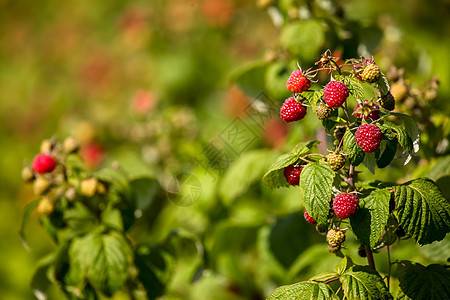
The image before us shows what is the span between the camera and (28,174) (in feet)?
5.10

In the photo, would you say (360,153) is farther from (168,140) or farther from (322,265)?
(168,140)

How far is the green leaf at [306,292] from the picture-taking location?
1028 millimetres

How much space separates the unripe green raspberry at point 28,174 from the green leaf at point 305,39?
0.88 metres

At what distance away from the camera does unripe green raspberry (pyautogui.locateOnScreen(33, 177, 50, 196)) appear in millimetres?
1508

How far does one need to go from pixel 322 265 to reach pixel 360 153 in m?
0.58

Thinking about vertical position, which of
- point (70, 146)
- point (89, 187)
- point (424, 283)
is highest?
point (70, 146)

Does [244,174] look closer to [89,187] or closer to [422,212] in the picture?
[89,187]

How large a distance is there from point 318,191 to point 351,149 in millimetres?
105

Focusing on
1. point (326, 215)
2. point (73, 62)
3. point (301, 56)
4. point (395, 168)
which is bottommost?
point (395, 168)

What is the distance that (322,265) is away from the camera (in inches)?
60.1

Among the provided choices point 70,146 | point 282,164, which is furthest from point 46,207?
point 282,164

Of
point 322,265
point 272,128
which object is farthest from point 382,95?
point 272,128

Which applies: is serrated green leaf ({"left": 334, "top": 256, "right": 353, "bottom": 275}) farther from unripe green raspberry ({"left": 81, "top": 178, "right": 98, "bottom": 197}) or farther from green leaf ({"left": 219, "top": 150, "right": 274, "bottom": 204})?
green leaf ({"left": 219, "top": 150, "right": 274, "bottom": 204})

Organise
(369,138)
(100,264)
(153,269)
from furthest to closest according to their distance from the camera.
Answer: (153,269), (100,264), (369,138)
